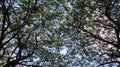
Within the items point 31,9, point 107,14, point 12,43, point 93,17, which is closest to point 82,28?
point 93,17

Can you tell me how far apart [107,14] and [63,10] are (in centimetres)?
405

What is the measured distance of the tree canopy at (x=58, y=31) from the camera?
813 inches

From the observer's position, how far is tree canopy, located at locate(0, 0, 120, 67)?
20.7 metres

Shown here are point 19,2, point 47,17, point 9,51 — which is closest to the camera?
point 19,2

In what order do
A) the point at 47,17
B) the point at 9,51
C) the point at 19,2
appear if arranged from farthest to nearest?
1. the point at 9,51
2. the point at 47,17
3. the point at 19,2

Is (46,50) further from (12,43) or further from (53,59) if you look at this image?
(12,43)

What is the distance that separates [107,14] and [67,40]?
5.46 meters

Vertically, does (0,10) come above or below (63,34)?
above

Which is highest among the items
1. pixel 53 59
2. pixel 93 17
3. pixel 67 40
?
pixel 93 17

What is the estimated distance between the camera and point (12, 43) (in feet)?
80.7

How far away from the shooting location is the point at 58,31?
78.3ft

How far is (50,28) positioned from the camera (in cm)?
2409

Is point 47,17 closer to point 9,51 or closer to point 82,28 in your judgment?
point 82,28

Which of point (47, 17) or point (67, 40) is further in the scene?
point (67, 40)
